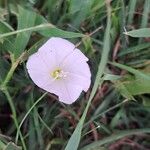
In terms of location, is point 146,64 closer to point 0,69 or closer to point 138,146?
point 138,146

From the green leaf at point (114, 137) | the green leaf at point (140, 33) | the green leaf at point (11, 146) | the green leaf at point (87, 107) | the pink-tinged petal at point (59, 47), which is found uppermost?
the green leaf at point (140, 33)

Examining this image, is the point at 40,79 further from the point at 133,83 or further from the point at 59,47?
the point at 133,83

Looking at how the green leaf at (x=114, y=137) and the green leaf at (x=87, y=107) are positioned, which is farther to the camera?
the green leaf at (x=114, y=137)

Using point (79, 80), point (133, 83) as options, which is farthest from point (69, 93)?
point (133, 83)

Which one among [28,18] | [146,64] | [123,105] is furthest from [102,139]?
[28,18]

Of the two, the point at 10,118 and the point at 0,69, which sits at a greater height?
the point at 0,69

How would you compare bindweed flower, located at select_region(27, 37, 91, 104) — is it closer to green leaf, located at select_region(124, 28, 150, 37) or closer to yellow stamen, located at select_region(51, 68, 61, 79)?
yellow stamen, located at select_region(51, 68, 61, 79)

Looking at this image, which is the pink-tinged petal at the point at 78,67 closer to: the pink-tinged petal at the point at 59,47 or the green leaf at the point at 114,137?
the pink-tinged petal at the point at 59,47

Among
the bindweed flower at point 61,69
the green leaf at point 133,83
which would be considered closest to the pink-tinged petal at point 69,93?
the bindweed flower at point 61,69

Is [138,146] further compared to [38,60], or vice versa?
[138,146]
